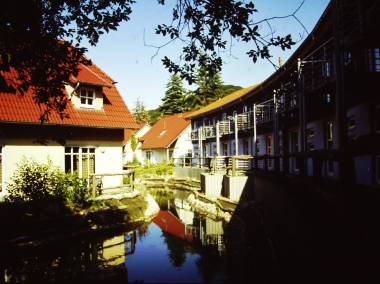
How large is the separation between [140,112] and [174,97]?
26.9 metres

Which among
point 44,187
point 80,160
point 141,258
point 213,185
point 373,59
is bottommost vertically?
point 141,258

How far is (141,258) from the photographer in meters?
8.67

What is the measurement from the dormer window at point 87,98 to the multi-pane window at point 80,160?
2.41 m

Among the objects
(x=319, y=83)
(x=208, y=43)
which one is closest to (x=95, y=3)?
(x=208, y=43)

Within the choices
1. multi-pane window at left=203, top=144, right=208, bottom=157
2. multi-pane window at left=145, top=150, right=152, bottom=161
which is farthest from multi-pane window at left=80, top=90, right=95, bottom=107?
multi-pane window at left=145, top=150, right=152, bottom=161

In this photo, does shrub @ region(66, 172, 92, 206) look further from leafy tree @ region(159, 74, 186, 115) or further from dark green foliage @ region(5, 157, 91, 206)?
leafy tree @ region(159, 74, 186, 115)

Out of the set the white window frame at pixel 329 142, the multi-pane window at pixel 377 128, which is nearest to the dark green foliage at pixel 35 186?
the multi-pane window at pixel 377 128

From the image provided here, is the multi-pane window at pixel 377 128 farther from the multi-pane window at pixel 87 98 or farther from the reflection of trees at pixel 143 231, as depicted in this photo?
the multi-pane window at pixel 87 98

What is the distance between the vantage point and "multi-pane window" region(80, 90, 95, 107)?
52.5 ft

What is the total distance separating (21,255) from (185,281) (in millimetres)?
5031

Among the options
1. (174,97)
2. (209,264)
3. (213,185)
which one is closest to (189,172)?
(213,185)

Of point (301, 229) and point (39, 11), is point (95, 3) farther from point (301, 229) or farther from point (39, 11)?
point (301, 229)

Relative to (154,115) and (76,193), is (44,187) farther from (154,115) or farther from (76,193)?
(154,115)

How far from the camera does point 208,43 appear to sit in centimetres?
543
